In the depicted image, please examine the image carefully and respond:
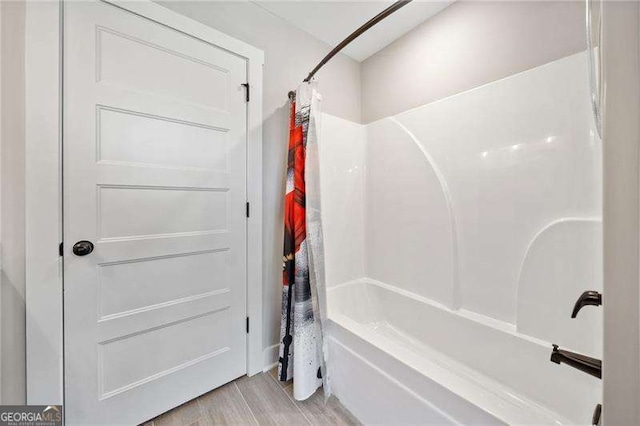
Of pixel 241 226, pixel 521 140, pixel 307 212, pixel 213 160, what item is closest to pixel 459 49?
pixel 521 140

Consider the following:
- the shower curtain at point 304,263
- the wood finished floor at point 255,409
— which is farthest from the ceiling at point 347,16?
the wood finished floor at point 255,409

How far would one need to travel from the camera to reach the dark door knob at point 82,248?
1157 mm

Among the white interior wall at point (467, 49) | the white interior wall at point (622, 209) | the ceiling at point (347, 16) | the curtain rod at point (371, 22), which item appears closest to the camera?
the white interior wall at point (622, 209)

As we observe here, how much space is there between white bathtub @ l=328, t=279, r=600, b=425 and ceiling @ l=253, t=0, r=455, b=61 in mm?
2047

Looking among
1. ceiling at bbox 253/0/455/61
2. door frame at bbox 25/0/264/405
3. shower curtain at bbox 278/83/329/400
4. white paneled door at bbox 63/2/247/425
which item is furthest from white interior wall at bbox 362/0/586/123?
door frame at bbox 25/0/264/405

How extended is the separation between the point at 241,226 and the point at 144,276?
1.91ft

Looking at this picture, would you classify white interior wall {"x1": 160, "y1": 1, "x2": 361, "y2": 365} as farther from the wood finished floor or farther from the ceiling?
the wood finished floor

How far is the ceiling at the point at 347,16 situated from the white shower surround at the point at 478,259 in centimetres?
65

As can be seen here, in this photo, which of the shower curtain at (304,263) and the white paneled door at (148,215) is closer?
the white paneled door at (148,215)

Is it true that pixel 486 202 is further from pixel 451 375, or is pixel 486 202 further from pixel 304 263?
pixel 304 263

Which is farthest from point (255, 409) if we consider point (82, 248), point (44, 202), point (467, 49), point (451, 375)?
point (467, 49)

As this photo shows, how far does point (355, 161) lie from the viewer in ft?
7.32

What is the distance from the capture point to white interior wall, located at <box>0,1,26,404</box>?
1013mm

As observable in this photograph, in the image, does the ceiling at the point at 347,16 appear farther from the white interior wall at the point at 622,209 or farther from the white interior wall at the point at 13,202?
the white interior wall at the point at 622,209
